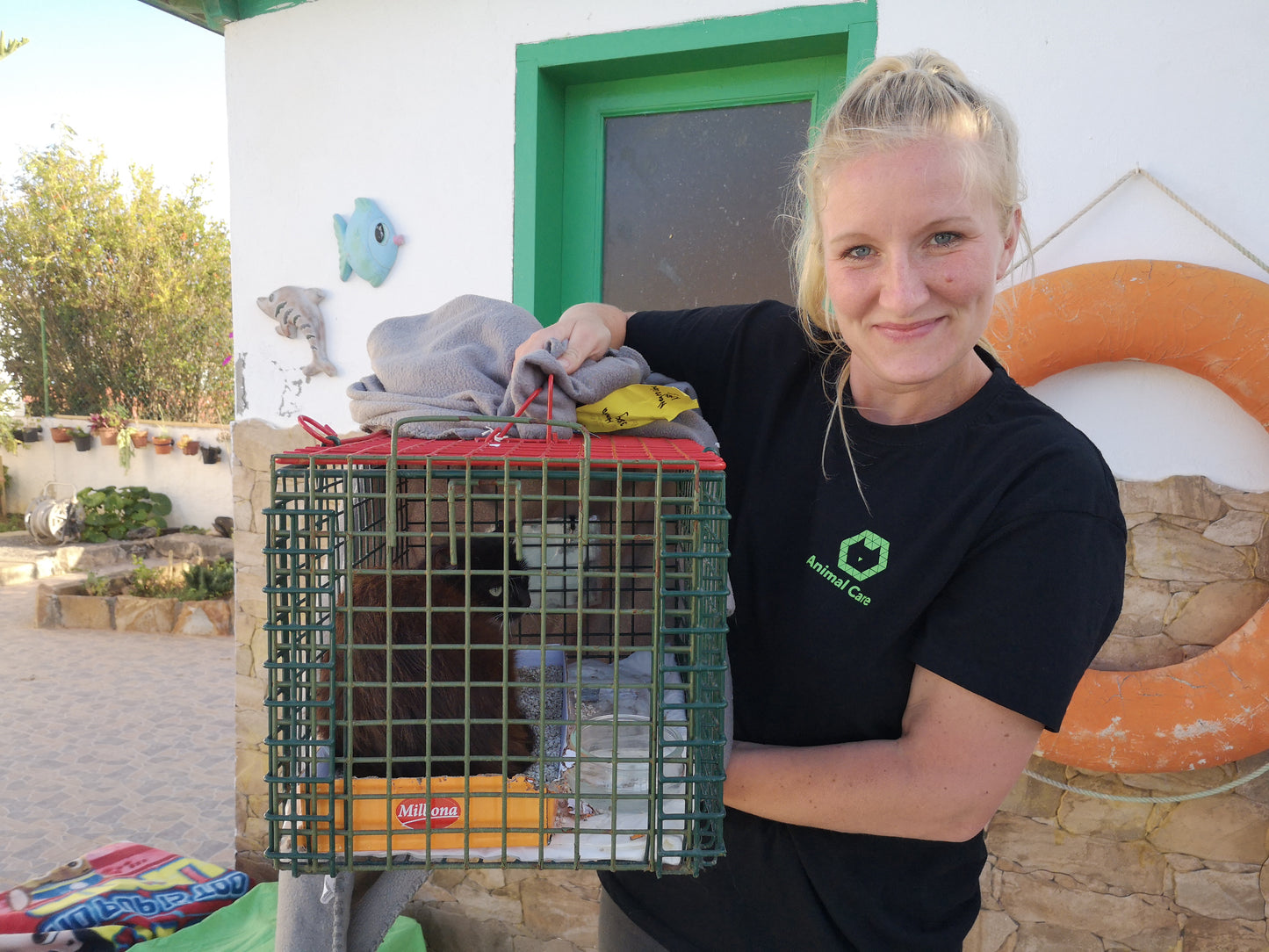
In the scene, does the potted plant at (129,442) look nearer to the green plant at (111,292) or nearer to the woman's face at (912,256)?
the green plant at (111,292)

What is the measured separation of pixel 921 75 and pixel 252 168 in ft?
7.96

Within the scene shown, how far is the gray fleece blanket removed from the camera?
38.8 inches

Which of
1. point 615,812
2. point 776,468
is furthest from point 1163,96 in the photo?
Result: point 615,812

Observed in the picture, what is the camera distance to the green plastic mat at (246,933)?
2395 millimetres

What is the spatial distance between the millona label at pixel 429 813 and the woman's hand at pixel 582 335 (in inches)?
19.7

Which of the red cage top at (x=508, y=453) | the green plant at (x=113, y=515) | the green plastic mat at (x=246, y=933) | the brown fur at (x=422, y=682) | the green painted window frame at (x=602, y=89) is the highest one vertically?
the green painted window frame at (x=602, y=89)

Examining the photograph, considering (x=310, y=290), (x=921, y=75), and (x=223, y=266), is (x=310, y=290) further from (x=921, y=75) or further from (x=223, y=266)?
(x=223, y=266)

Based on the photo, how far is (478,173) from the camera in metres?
2.47

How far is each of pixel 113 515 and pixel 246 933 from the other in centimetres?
763

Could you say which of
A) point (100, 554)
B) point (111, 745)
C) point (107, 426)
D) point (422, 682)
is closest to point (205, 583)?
point (100, 554)

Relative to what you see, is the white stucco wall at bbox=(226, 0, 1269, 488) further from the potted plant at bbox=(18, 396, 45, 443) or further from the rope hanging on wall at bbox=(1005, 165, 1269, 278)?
the potted plant at bbox=(18, 396, 45, 443)

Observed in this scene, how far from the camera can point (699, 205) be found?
2.51 meters

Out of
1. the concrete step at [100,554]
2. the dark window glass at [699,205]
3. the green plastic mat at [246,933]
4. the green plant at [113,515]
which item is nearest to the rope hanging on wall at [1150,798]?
the dark window glass at [699,205]

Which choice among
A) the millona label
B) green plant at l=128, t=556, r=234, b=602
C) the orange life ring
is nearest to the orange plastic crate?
the millona label
